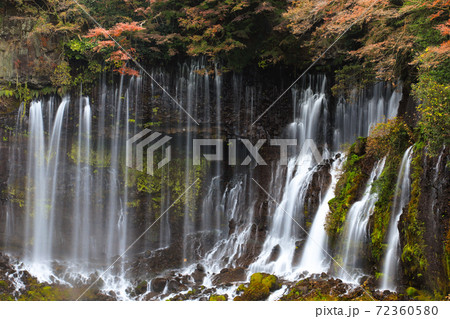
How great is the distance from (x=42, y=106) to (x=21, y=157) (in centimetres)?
225

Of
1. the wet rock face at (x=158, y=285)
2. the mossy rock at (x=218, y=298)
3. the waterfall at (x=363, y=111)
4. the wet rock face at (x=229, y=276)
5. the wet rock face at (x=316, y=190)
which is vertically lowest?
the wet rock face at (x=158, y=285)

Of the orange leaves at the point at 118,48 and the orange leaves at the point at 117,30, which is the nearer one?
the orange leaves at the point at 117,30

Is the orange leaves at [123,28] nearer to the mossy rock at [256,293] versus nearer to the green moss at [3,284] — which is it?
the mossy rock at [256,293]

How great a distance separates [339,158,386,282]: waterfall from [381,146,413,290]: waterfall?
0.63 metres

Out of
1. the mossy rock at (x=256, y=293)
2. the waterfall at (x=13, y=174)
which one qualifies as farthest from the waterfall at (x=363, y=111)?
the waterfall at (x=13, y=174)

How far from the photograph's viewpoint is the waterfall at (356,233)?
8.47m

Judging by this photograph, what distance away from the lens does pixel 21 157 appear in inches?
562

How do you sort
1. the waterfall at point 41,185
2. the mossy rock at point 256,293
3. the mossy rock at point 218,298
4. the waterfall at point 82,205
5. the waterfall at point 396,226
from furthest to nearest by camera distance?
the waterfall at point 82,205 → the waterfall at point 41,185 → the mossy rock at point 218,298 → the mossy rock at point 256,293 → the waterfall at point 396,226

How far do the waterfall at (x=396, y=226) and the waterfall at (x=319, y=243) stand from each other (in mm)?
2048

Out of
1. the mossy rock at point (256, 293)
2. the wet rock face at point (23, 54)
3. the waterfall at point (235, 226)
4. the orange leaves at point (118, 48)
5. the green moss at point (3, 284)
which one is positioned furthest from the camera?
the wet rock face at point (23, 54)

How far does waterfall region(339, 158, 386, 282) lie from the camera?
27.8ft

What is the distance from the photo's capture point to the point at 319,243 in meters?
10.1

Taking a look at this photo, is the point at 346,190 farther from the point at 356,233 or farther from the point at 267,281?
the point at 267,281

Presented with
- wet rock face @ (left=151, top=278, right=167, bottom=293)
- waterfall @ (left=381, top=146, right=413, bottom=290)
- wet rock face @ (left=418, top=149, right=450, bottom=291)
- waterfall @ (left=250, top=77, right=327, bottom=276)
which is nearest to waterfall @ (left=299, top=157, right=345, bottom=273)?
waterfall @ (left=250, top=77, right=327, bottom=276)
